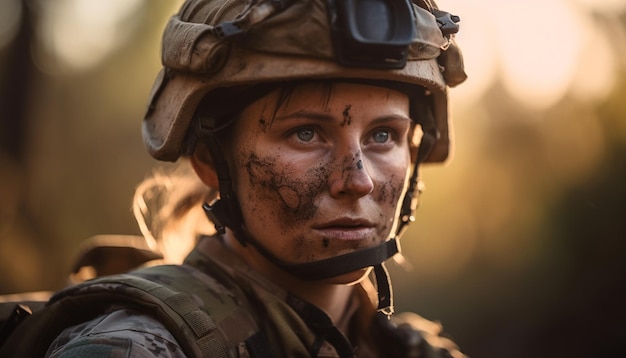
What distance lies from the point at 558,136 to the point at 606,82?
4.84 ft

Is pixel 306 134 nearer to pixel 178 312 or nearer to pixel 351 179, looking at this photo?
pixel 351 179

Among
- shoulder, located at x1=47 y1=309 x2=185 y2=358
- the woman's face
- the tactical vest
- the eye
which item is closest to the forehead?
the woman's face

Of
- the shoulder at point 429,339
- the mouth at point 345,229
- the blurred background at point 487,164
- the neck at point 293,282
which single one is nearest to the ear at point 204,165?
the neck at point 293,282

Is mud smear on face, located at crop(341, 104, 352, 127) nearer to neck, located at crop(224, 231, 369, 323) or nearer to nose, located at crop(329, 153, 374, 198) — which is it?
nose, located at crop(329, 153, 374, 198)

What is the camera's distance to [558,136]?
11375mm

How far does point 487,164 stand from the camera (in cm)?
1277

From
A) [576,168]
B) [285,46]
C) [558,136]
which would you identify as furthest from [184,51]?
[558,136]

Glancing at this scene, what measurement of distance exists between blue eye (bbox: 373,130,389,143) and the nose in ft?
0.62

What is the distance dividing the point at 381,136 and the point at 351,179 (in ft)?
0.99

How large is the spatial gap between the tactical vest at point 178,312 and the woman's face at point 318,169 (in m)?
0.27

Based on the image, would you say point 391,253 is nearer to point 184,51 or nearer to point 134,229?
point 184,51

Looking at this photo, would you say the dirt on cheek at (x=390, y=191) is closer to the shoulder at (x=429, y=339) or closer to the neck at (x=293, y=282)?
the neck at (x=293, y=282)

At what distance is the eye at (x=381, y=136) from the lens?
330 cm

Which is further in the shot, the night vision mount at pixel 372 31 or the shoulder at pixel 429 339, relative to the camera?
the shoulder at pixel 429 339
